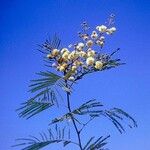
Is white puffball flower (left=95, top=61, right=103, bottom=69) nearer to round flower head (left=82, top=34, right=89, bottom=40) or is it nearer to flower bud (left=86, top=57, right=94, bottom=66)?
flower bud (left=86, top=57, right=94, bottom=66)

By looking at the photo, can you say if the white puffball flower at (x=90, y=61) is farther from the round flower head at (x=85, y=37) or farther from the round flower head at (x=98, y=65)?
the round flower head at (x=85, y=37)

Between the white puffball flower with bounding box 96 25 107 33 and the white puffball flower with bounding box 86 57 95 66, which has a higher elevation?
the white puffball flower with bounding box 96 25 107 33

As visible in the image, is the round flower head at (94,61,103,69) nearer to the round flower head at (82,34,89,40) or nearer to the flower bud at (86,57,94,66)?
the flower bud at (86,57,94,66)

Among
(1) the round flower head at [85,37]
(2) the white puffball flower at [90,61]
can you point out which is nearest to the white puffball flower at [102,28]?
(1) the round flower head at [85,37]

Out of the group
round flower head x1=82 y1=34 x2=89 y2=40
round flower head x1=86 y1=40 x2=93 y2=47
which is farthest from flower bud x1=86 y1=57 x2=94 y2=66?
round flower head x1=82 y1=34 x2=89 y2=40

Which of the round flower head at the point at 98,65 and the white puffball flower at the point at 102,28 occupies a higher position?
the white puffball flower at the point at 102,28

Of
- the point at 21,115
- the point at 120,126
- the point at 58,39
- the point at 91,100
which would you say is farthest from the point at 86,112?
the point at 58,39

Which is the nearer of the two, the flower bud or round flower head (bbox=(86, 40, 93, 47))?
the flower bud

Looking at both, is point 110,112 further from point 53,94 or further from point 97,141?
point 53,94

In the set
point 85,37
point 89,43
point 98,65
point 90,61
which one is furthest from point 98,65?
point 85,37

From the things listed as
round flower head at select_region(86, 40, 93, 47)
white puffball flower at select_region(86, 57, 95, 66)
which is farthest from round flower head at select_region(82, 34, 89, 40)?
white puffball flower at select_region(86, 57, 95, 66)

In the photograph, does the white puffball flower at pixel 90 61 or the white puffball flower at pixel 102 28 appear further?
the white puffball flower at pixel 102 28
